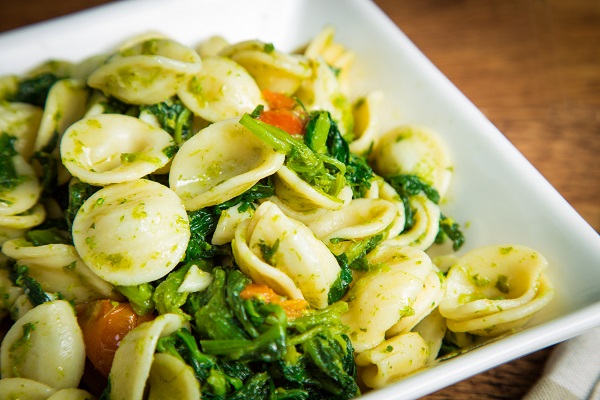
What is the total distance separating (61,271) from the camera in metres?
Result: 2.13

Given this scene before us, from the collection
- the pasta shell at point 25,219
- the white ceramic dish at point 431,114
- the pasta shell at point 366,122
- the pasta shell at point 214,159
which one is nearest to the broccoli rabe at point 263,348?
the white ceramic dish at point 431,114

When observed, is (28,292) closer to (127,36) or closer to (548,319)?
(127,36)

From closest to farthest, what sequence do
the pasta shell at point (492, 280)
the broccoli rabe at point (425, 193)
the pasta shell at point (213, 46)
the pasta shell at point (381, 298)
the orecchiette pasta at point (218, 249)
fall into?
the orecchiette pasta at point (218, 249)
the pasta shell at point (381, 298)
the pasta shell at point (492, 280)
the broccoli rabe at point (425, 193)
the pasta shell at point (213, 46)

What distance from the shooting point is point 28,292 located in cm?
210

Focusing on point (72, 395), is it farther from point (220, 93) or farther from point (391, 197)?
point (391, 197)

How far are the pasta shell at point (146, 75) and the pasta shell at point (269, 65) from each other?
27 cm

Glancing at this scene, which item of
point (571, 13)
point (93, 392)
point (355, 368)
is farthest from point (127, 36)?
point (571, 13)

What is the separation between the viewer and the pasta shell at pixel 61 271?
206 centimetres

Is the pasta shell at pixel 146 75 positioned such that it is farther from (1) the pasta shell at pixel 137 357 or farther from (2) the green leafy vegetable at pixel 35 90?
(1) the pasta shell at pixel 137 357

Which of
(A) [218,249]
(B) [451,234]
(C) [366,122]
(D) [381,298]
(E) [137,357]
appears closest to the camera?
(E) [137,357]

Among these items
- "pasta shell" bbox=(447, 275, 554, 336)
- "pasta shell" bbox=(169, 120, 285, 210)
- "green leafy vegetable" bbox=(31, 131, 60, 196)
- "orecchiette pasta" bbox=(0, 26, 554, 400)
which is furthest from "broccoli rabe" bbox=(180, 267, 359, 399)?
"green leafy vegetable" bbox=(31, 131, 60, 196)

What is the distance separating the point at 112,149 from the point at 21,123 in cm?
49

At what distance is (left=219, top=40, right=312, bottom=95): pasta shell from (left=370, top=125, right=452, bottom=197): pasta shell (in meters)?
0.48

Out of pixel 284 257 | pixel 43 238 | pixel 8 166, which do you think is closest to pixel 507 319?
pixel 284 257
